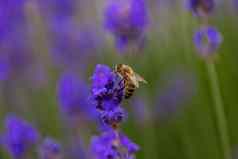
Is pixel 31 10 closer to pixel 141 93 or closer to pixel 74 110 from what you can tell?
pixel 141 93

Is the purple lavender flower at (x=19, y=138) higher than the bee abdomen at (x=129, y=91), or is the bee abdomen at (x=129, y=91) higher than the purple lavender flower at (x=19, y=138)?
the purple lavender flower at (x=19, y=138)

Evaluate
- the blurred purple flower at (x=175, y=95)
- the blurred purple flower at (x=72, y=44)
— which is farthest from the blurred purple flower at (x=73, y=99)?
the blurred purple flower at (x=72, y=44)

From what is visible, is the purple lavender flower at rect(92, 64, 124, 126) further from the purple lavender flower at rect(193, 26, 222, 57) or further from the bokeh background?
the bokeh background

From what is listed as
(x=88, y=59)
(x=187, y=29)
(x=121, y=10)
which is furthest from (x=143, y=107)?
(x=88, y=59)

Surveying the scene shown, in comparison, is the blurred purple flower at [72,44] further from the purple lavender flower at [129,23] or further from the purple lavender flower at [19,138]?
the purple lavender flower at [19,138]

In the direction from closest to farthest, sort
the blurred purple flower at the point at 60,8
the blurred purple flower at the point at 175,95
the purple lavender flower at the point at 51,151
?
the purple lavender flower at the point at 51,151 → the blurred purple flower at the point at 175,95 → the blurred purple flower at the point at 60,8
